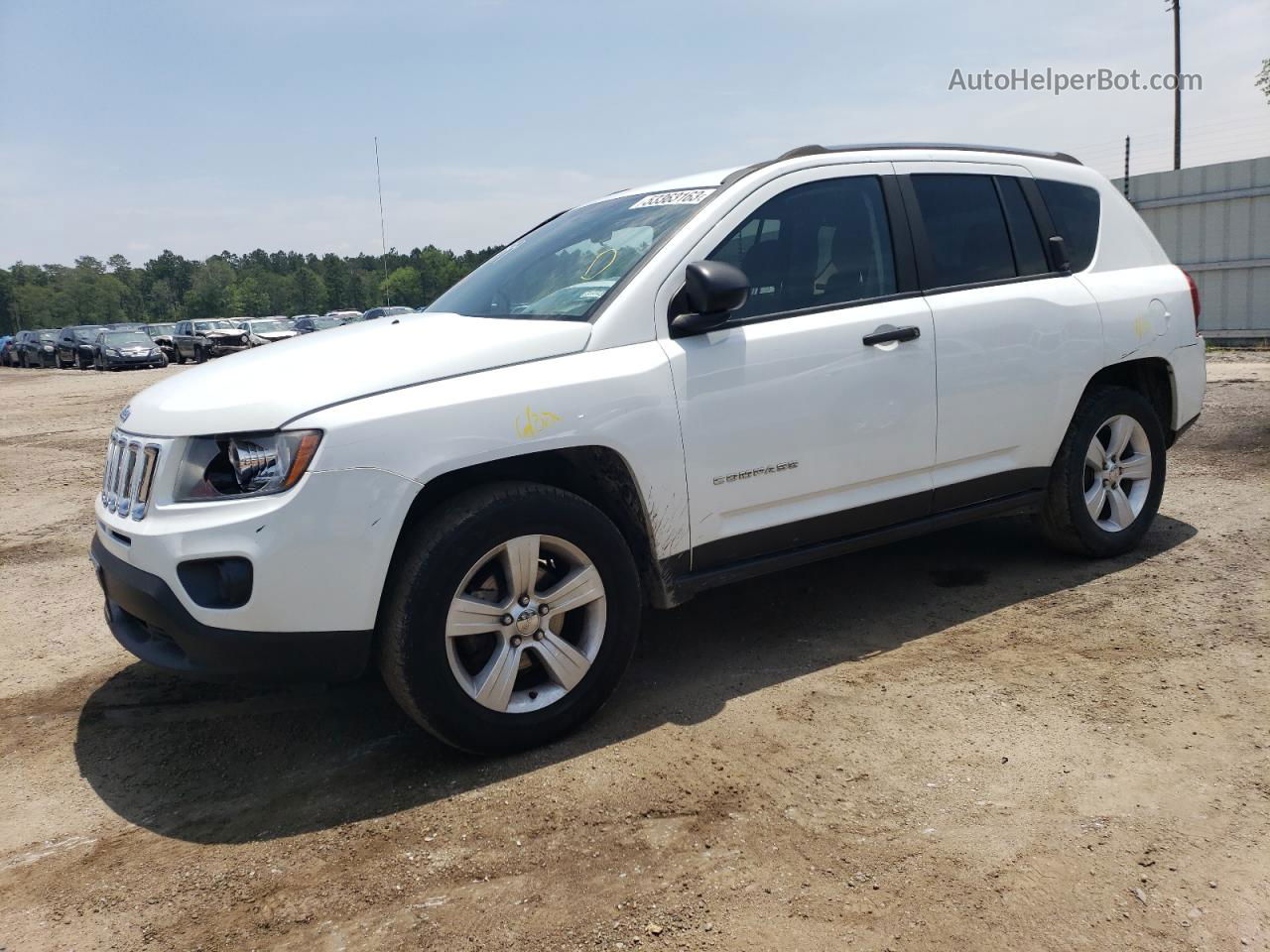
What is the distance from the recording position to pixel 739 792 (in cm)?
294

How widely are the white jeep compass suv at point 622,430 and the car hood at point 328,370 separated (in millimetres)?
12

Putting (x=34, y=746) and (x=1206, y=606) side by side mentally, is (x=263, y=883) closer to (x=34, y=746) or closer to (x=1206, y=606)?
(x=34, y=746)

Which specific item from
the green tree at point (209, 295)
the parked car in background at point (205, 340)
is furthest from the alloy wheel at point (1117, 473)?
the green tree at point (209, 295)

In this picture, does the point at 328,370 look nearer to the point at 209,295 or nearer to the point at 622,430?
the point at 622,430

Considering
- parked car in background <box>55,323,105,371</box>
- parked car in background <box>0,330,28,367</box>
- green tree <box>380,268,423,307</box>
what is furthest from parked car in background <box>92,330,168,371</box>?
green tree <box>380,268,423,307</box>

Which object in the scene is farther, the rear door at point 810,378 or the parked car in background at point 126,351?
the parked car in background at point 126,351

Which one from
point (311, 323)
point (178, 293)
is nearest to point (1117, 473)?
point (311, 323)

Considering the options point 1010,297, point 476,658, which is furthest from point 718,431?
point 1010,297

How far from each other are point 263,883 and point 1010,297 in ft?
11.8

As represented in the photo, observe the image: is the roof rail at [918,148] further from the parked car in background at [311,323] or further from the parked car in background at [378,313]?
the parked car in background at [311,323]

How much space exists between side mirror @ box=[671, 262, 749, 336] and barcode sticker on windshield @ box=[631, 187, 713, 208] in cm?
44

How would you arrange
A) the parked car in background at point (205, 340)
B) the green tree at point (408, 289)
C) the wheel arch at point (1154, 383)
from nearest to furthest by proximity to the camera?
the wheel arch at point (1154, 383) → the parked car in background at point (205, 340) → the green tree at point (408, 289)

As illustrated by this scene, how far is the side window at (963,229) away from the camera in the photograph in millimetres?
4219

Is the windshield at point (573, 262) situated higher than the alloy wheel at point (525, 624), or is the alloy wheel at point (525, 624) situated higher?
the windshield at point (573, 262)
